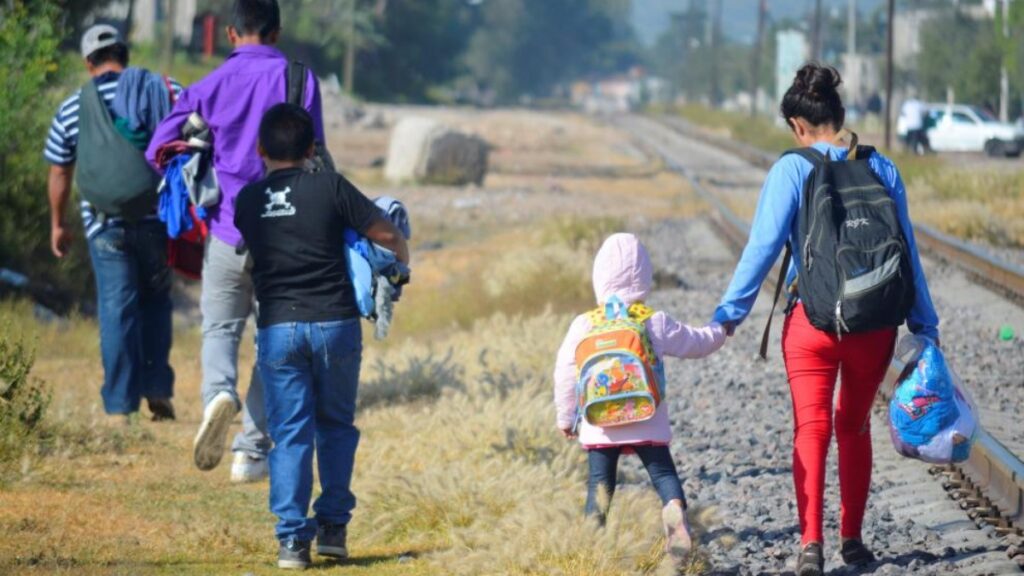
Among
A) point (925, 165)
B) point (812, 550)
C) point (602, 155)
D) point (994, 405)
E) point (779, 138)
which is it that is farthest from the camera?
point (779, 138)

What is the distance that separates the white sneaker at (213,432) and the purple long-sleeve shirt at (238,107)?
25.8 inches

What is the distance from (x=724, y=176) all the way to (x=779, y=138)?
1887 cm

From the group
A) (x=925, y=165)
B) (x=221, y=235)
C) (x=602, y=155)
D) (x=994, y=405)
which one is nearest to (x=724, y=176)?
(x=925, y=165)

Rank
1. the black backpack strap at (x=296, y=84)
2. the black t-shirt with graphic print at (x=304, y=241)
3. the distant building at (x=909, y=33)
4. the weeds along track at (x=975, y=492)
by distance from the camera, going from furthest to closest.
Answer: the distant building at (x=909, y=33), the black backpack strap at (x=296, y=84), the weeds along track at (x=975, y=492), the black t-shirt with graphic print at (x=304, y=241)

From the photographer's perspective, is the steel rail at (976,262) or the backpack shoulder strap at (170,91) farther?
the steel rail at (976,262)

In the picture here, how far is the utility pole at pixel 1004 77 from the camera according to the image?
52438 mm

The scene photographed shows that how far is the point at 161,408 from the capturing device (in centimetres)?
922

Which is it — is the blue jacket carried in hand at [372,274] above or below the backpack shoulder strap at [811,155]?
below

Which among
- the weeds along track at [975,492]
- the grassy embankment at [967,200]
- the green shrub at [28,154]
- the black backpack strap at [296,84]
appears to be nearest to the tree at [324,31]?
the grassy embankment at [967,200]

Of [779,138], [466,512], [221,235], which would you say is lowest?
[779,138]

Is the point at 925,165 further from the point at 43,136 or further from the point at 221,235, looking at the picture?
the point at 221,235

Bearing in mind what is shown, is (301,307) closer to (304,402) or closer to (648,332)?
(304,402)

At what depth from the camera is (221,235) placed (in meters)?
7.19

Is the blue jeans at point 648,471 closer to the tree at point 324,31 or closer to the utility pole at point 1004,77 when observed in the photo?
the utility pole at point 1004,77
